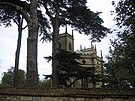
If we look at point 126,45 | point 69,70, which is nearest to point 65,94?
point 126,45

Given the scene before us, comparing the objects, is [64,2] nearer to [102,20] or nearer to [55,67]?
[102,20]

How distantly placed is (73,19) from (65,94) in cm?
1352

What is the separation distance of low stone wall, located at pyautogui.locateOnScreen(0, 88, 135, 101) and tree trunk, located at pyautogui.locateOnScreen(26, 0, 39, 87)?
20.7 ft

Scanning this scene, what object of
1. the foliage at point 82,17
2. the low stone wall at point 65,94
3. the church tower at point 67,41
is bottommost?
the low stone wall at point 65,94

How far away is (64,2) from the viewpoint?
23.4 m

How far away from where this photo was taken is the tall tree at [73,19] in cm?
2268

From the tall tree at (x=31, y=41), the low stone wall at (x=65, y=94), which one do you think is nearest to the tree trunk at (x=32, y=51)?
the tall tree at (x=31, y=41)

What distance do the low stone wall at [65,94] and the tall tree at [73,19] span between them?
10.8 metres

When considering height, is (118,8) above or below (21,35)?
below

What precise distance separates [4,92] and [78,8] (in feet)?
43.6

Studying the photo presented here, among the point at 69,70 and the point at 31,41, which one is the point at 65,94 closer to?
the point at 31,41

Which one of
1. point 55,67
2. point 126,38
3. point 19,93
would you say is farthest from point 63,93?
point 55,67

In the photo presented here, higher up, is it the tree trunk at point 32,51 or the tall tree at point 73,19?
the tall tree at point 73,19

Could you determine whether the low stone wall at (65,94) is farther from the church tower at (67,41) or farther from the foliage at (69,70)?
the church tower at (67,41)
